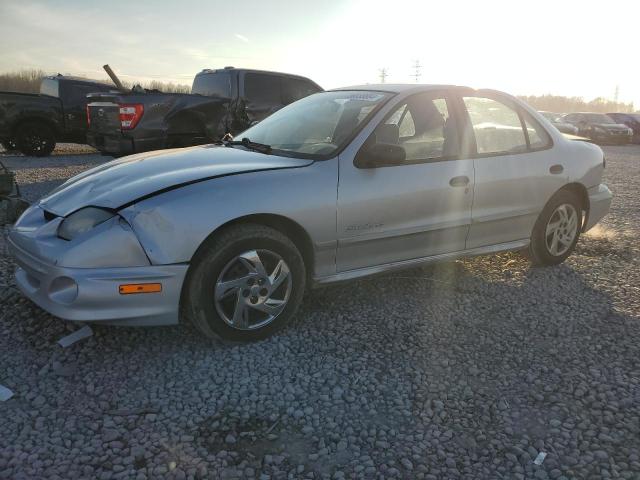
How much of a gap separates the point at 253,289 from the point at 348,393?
0.83m

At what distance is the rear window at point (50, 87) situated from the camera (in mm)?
11625

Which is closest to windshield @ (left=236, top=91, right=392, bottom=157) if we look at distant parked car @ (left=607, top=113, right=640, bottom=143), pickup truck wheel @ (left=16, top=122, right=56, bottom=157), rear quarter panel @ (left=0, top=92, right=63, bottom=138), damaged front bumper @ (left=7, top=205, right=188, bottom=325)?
damaged front bumper @ (left=7, top=205, right=188, bottom=325)

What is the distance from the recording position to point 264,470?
213 cm

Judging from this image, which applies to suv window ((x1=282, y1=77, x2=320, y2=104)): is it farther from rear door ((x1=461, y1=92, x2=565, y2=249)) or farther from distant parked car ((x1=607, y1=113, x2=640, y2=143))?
distant parked car ((x1=607, y1=113, x2=640, y2=143))

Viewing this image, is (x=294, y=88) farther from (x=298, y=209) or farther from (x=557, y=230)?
(x=298, y=209)

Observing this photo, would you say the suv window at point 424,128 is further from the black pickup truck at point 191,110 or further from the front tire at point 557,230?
the black pickup truck at point 191,110

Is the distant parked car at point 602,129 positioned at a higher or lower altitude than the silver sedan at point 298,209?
higher

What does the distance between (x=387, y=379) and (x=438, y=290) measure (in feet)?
4.71

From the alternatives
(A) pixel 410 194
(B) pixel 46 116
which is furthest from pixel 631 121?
(A) pixel 410 194

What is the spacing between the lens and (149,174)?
3.22 metres

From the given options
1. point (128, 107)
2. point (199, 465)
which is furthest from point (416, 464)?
point (128, 107)

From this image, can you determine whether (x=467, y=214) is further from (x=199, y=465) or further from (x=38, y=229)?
(x=38, y=229)

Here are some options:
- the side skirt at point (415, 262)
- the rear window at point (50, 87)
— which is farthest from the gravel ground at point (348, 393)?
the rear window at point (50, 87)

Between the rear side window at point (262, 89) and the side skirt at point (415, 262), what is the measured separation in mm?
6412
